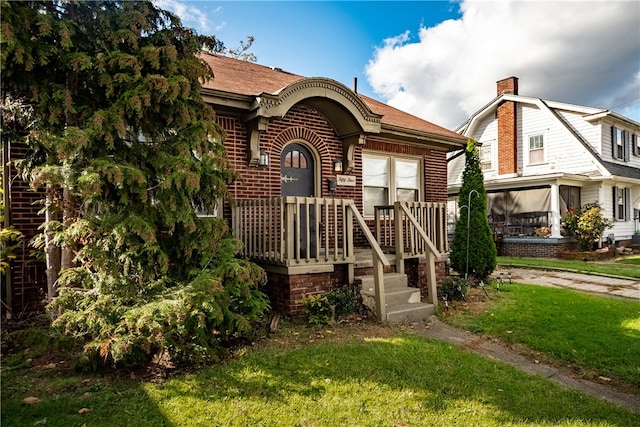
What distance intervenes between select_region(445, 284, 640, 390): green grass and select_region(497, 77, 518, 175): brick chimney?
12.1 m

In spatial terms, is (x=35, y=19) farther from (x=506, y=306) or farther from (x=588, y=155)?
(x=588, y=155)

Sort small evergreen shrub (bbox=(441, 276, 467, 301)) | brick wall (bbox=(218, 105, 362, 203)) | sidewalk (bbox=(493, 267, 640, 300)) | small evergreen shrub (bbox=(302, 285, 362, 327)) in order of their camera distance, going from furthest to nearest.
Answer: sidewalk (bbox=(493, 267, 640, 300)) → small evergreen shrub (bbox=(441, 276, 467, 301)) → brick wall (bbox=(218, 105, 362, 203)) → small evergreen shrub (bbox=(302, 285, 362, 327))

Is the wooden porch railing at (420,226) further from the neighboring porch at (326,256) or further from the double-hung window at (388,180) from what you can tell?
the double-hung window at (388,180)

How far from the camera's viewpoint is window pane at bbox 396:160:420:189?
9516mm

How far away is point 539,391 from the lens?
3.71 meters

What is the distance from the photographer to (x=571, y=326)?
5.83 meters

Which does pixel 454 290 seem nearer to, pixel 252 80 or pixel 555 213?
pixel 252 80

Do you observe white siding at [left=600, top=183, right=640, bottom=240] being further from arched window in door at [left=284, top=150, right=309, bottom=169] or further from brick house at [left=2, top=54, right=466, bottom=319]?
arched window in door at [left=284, top=150, right=309, bottom=169]

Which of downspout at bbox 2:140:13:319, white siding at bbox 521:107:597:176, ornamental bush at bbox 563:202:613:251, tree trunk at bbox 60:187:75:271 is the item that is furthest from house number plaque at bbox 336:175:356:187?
white siding at bbox 521:107:597:176

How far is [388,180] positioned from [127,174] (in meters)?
6.49

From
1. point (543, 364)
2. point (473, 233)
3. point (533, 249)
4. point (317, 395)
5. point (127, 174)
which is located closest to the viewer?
point (317, 395)

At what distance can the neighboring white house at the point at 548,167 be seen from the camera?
16391 millimetres

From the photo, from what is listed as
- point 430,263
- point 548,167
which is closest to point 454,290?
point 430,263

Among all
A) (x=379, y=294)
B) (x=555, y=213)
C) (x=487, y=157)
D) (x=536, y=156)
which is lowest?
(x=379, y=294)
